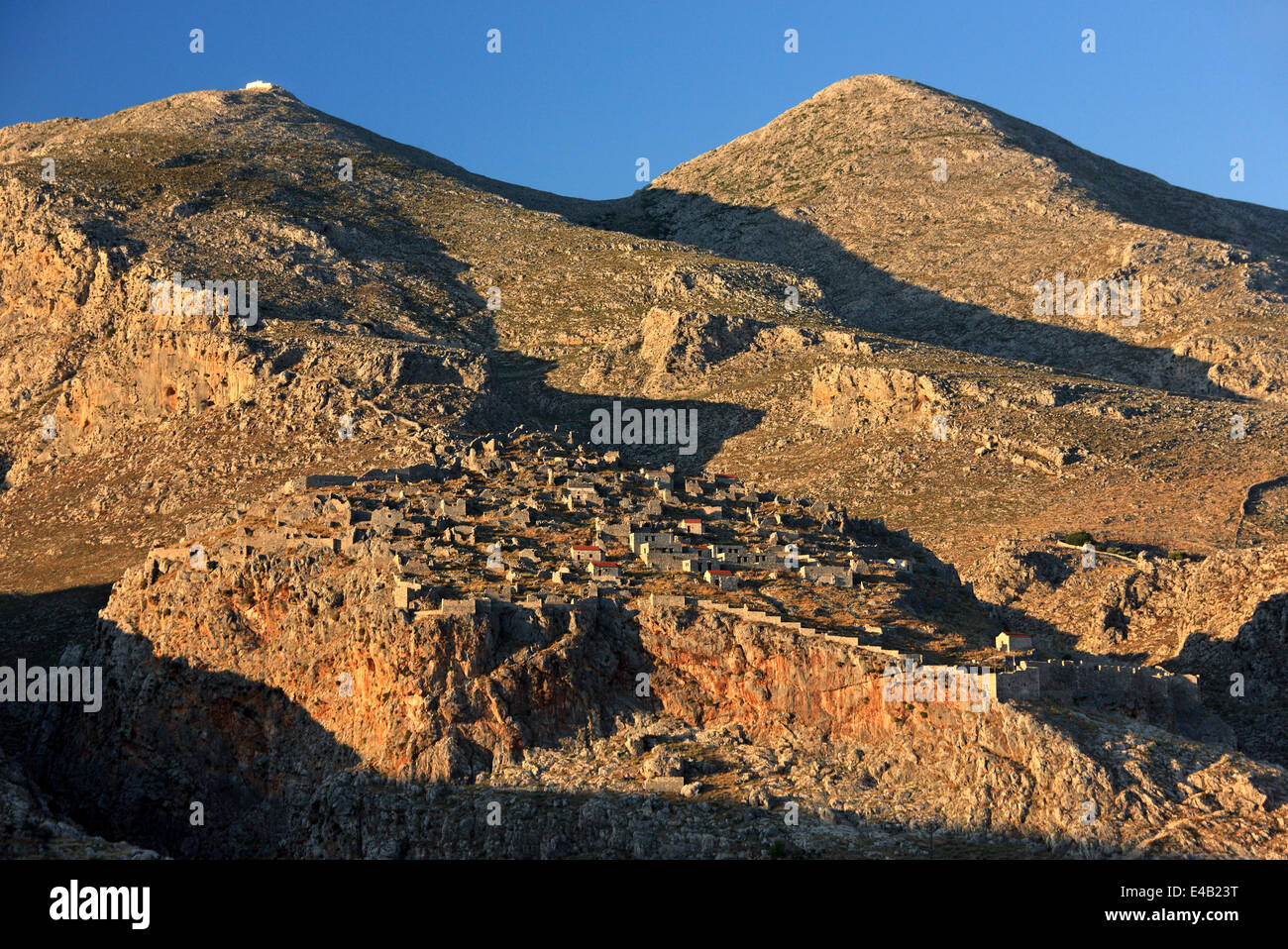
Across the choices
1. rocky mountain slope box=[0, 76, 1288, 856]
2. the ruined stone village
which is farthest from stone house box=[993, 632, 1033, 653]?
rocky mountain slope box=[0, 76, 1288, 856]

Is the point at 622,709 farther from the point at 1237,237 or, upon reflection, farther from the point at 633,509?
the point at 1237,237

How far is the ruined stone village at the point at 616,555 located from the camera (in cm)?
5769

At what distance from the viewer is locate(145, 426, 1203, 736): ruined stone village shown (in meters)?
57.7

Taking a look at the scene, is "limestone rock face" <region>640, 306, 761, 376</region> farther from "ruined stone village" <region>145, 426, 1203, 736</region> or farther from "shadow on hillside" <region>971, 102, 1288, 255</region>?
"shadow on hillside" <region>971, 102, 1288, 255</region>

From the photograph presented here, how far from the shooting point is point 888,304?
488 feet

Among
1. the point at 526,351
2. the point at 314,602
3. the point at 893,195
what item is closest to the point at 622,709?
the point at 314,602

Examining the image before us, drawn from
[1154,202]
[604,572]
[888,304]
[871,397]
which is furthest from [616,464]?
[1154,202]

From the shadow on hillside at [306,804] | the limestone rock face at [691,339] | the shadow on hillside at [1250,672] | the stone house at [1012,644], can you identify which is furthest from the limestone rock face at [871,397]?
the shadow on hillside at [306,804]

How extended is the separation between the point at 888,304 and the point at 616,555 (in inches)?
3473

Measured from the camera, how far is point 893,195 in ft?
567

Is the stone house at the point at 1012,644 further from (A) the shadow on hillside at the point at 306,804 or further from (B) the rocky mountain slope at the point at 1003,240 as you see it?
(B) the rocky mountain slope at the point at 1003,240

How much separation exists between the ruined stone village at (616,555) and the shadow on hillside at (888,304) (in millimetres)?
57912

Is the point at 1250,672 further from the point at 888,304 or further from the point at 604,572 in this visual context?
the point at 888,304

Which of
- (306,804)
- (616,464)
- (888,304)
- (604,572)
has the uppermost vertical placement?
(888,304)
